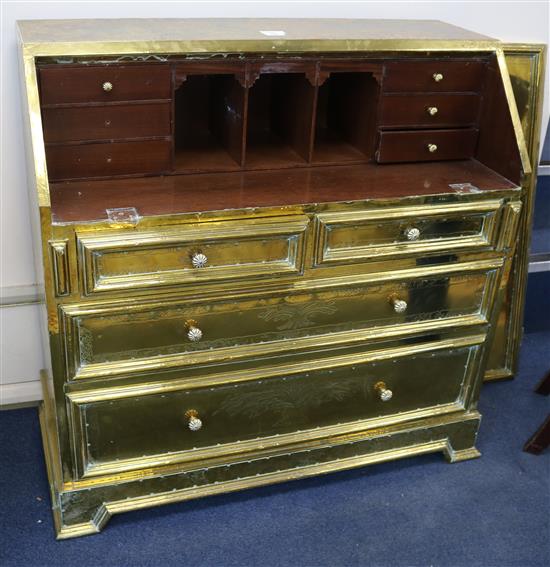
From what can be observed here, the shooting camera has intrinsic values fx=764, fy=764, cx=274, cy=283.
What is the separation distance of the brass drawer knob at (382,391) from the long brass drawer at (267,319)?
0.21 meters

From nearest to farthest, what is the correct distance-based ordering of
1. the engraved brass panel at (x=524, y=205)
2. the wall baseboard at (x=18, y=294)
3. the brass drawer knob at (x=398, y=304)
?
the brass drawer knob at (x=398, y=304) → the wall baseboard at (x=18, y=294) → the engraved brass panel at (x=524, y=205)

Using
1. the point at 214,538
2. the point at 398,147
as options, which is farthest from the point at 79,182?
the point at 214,538

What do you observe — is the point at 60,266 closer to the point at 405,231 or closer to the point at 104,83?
the point at 104,83

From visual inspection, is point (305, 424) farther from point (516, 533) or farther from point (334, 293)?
point (516, 533)

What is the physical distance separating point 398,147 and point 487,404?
119cm

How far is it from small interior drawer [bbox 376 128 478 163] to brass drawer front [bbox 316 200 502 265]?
272 millimetres

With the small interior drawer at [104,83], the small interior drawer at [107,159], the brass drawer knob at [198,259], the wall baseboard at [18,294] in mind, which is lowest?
the wall baseboard at [18,294]

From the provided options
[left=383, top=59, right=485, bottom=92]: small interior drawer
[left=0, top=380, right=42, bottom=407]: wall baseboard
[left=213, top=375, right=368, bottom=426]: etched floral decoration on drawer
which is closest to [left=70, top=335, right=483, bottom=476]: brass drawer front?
[left=213, top=375, right=368, bottom=426]: etched floral decoration on drawer

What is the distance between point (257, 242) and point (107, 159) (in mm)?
480

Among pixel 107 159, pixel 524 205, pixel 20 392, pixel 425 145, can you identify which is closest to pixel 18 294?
pixel 20 392

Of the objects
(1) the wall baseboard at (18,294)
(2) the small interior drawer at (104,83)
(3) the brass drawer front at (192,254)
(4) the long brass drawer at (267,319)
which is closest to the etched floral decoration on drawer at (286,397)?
(4) the long brass drawer at (267,319)

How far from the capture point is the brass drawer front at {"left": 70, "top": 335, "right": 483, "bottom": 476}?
221 cm

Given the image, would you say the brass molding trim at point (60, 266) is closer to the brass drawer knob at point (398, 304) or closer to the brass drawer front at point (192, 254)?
the brass drawer front at point (192, 254)

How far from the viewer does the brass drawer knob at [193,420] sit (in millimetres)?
2260
